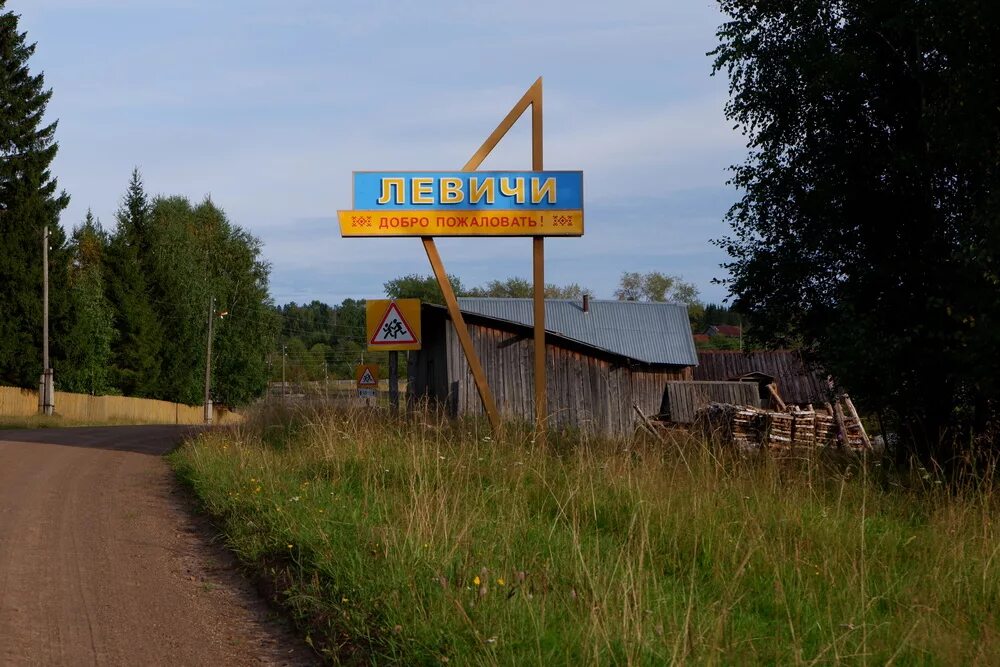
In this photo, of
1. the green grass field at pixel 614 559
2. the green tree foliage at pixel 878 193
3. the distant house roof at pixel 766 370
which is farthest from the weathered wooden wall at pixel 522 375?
the distant house roof at pixel 766 370

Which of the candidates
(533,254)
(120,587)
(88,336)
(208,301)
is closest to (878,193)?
(533,254)

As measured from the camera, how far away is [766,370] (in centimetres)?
5300

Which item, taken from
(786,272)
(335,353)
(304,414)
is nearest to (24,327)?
(304,414)

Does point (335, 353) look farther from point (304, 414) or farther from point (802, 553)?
point (802, 553)

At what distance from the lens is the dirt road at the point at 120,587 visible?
5.43 meters

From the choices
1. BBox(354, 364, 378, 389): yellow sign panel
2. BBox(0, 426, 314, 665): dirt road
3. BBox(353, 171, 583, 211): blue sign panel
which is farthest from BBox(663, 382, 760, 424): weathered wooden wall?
BBox(0, 426, 314, 665): dirt road

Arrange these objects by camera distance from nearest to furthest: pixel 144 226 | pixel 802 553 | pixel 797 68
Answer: pixel 802 553
pixel 797 68
pixel 144 226

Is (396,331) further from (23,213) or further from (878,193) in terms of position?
(23,213)

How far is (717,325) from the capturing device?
17475 cm

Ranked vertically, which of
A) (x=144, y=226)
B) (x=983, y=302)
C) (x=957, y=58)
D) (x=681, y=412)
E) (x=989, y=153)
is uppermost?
(x=144, y=226)

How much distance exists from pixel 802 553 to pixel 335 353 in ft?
422

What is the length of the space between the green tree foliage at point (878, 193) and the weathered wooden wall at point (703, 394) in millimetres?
17007

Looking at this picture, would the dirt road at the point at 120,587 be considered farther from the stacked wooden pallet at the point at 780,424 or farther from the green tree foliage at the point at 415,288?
the green tree foliage at the point at 415,288

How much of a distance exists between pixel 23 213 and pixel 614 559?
45.2 m
